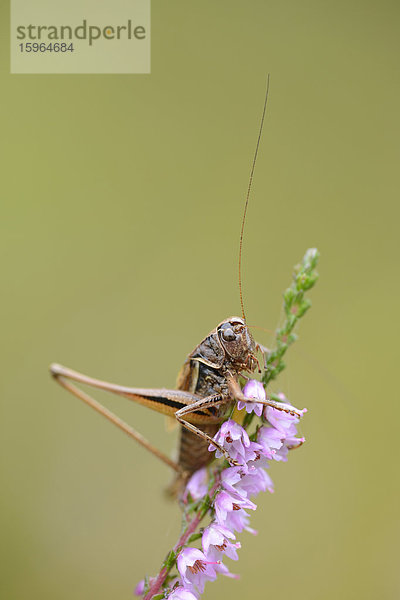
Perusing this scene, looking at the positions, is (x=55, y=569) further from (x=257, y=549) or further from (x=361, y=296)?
(x=361, y=296)

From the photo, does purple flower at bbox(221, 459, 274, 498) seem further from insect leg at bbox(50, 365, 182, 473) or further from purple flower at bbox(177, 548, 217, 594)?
insect leg at bbox(50, 365, 182, 473)

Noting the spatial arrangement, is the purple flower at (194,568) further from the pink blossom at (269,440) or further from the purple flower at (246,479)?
the pink blossom at (269,440)

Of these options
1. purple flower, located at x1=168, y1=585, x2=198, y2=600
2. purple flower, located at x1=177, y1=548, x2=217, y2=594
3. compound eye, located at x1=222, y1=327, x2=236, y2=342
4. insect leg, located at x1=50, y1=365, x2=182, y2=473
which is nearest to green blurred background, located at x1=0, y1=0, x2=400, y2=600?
insect leg, located at x1=50, y1=365, x2=182, y2=473

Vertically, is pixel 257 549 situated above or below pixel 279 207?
below

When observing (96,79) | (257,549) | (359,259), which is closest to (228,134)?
(96,79)

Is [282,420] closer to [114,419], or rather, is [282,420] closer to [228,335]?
[228,335]

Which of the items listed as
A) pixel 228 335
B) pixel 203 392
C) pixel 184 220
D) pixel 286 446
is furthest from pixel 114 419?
pixel 184 220
